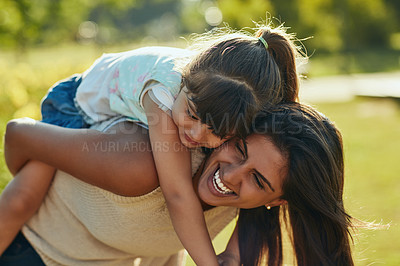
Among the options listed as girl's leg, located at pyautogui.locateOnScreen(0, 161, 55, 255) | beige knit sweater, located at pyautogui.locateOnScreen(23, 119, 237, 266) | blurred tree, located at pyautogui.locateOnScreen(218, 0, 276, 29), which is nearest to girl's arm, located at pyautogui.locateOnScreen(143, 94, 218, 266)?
beige knit sweater, located at pyautogui.locateOnScreen(23, 119, 237, 266)

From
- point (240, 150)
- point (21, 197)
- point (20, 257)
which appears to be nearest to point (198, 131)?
point (240, 150)

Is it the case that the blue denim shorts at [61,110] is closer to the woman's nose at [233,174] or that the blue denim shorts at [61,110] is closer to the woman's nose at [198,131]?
the woman's nose at [198,131]

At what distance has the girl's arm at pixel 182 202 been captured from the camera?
2162 millimetres

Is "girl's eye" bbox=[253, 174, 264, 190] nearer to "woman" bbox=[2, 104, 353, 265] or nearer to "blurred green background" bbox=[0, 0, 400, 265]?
"woman" bbox=[2, 104, 353, 265]

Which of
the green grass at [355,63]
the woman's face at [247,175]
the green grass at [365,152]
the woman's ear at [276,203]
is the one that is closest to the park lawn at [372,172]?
the green grass at [365,152]

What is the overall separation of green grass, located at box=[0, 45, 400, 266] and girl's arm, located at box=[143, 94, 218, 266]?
79 cm

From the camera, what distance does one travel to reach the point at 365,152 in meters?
7.35

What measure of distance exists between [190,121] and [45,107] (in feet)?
3.20

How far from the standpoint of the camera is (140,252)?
2.42m

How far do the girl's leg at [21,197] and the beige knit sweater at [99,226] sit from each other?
0.24ft

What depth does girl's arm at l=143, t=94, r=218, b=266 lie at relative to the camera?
2.16 m

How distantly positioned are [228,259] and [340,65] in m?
19.4

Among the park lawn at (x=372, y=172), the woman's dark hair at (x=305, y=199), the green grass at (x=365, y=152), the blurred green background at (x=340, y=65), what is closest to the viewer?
the woman's dark hair at (x=305, y=199)

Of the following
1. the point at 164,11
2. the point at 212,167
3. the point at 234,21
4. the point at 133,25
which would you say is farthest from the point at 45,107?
the point at 164,11
